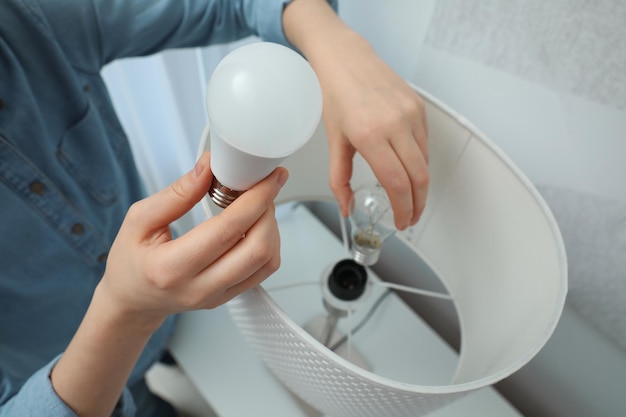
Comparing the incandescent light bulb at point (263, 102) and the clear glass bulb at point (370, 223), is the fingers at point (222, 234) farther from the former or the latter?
the clear glass bulb at point (370, 223)

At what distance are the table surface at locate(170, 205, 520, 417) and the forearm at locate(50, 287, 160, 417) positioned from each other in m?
0.22

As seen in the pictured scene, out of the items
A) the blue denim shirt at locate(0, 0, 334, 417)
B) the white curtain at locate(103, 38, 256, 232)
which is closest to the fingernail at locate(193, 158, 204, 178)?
the blue denim shirt at locate(0, 0, 334, 417)

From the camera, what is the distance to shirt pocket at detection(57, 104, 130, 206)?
41 cm

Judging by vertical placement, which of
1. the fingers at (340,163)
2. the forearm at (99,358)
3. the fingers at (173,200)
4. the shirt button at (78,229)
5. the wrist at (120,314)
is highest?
the fingers at (173,200)

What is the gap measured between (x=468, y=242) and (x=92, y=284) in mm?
417

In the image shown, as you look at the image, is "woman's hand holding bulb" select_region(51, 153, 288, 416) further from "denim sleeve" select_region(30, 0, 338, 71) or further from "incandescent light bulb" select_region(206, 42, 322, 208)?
"denim sleeve" select_region(30, 0, 338, 71)

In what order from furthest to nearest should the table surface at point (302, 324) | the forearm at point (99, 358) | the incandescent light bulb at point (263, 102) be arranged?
the table surface at point (302, 324) → the forearm at point (99, 358) → the incandescent light bulb at point (263, 102)

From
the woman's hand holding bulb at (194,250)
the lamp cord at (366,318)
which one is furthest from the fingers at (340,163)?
the lamp cord at (366,318)

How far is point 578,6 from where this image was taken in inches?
11.7

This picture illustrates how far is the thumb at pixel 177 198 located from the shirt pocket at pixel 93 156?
0.24m

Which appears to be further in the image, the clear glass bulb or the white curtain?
the white curtain

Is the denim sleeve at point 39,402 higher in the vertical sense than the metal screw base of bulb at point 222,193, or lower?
lower

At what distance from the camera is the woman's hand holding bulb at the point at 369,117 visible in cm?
29

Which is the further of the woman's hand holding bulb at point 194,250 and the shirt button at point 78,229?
the shirt button at point 78,229
